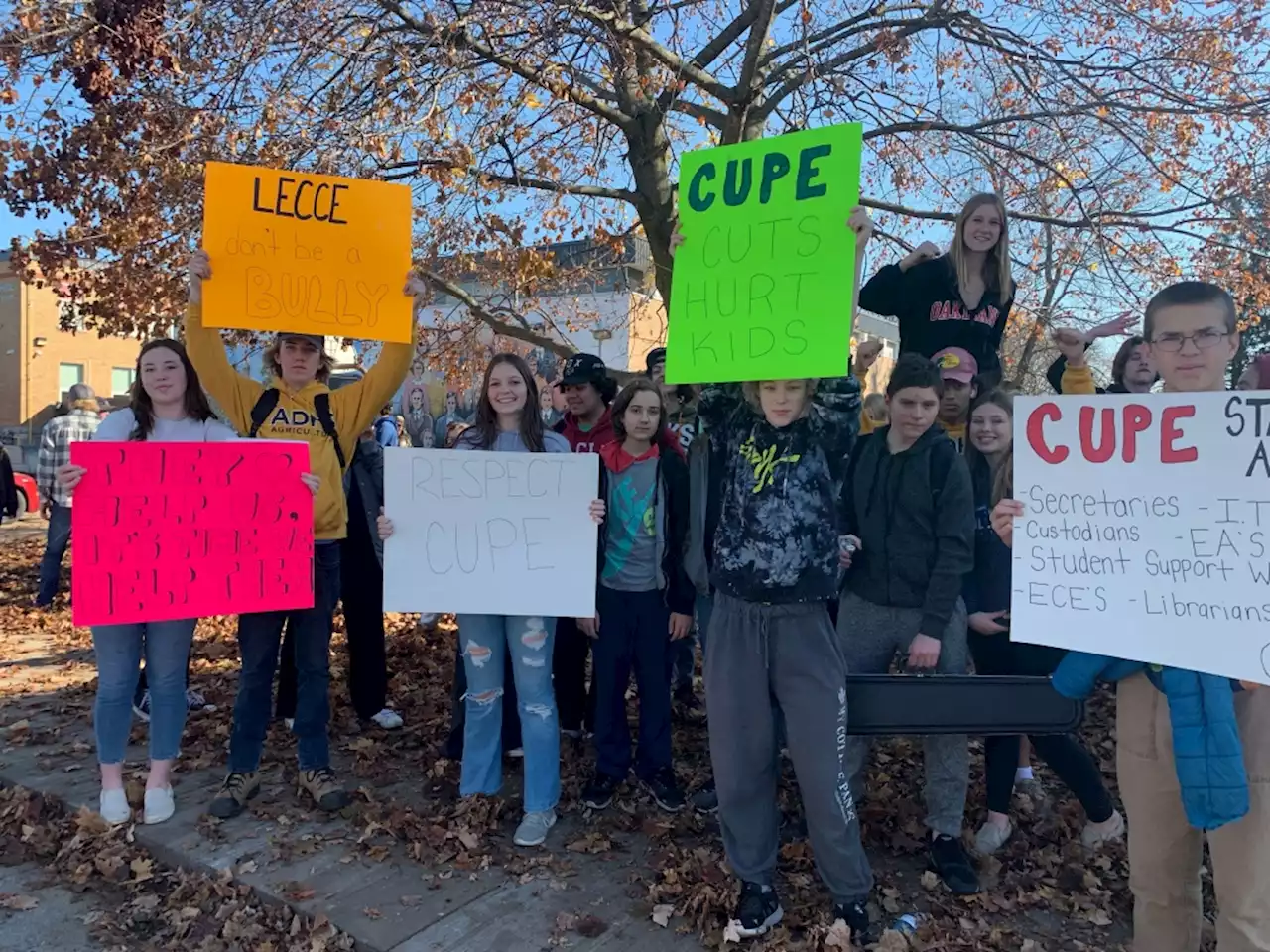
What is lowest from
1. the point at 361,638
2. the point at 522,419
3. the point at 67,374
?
the point at 361,638

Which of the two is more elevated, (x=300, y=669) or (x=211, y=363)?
(x=211, y=363)

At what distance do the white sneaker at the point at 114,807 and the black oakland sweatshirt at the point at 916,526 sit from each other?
3.49 meters

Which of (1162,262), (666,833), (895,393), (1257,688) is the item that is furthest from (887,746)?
(1162,262)

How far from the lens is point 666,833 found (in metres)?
3.85

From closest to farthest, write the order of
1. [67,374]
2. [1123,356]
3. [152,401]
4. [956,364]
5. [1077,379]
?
1. [152,401]
2. [956,364]
3. [1077,379]
4. [1123,356]
5. [67,374]

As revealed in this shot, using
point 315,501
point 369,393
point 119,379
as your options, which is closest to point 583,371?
point 369,393

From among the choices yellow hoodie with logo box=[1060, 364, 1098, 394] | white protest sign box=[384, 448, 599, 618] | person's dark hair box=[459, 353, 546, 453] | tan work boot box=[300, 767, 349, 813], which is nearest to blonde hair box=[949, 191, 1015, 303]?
yellow hoodie with logo box=[1060, 364, 1098, 394]

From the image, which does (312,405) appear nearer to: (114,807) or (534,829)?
(114,807)

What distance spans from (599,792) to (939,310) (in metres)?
2.90

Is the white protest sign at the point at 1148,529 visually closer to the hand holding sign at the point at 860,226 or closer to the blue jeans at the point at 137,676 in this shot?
the hand holding sign at the point at 860,226

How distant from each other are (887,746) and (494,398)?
122 inches

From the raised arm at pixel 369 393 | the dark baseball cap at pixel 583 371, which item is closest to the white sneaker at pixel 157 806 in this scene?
the raised arm at pixel 369 393

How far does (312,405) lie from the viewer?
4.14 m

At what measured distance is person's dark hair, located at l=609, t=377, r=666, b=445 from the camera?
398 cm
